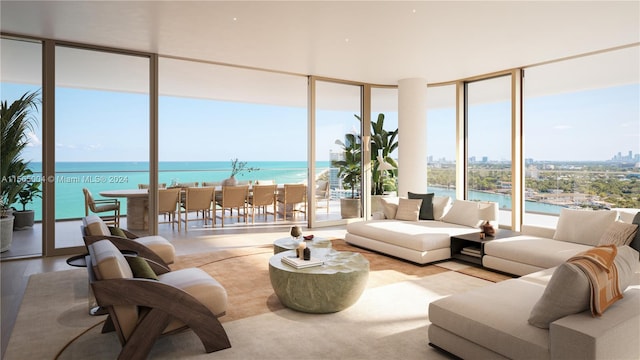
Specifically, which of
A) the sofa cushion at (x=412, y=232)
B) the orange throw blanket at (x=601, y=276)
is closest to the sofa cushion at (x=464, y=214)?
the sofa cushion at (x=412, y=232)

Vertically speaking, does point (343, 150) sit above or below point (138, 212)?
above

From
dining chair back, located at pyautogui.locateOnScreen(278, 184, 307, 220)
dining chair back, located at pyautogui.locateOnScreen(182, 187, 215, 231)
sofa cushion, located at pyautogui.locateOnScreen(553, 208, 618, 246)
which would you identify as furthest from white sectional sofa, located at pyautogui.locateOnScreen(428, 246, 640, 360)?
dining chair back, located at pyautogui.locateOnScreen(278, 184, 307, 220)

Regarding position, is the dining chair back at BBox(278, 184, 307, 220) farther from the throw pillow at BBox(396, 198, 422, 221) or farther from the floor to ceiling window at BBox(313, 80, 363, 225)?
Result: the throw pillow at BBox(396, 198, 422, 221)

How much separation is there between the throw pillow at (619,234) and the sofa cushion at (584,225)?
266 millimetres

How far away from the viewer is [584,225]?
4480 millimetres

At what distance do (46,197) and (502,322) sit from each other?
234 inches

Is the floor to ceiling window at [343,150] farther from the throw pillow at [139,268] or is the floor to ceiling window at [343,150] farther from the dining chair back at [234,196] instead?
the throw pillow at [139,268]

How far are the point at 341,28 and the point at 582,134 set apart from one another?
460cm

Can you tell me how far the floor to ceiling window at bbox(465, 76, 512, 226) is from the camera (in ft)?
23.9

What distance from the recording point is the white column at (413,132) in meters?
7.98

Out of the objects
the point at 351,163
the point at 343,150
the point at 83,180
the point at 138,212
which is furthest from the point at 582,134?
the point at 83,180

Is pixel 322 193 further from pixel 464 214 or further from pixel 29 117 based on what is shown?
pixel 29 117

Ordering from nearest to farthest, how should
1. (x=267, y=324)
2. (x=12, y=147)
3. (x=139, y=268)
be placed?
(x=139, y=268) < (x=267, y=324) < (x=12, y=147)

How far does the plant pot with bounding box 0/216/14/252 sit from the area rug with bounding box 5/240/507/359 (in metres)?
1.45
